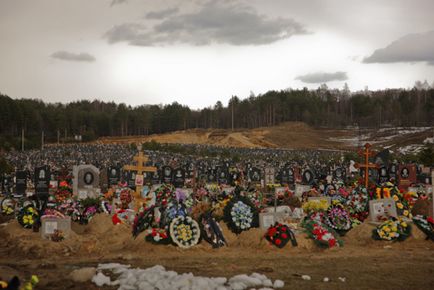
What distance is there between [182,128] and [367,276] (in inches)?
4430

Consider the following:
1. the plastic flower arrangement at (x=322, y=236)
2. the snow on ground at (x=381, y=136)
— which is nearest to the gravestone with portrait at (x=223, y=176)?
the plastic flower arrangement at (x=322, y=236)

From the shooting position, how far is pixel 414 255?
12.3m

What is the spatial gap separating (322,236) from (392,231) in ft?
7.97

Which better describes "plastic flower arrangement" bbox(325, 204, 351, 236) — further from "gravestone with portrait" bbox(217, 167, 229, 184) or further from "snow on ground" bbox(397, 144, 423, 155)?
"snow on ground" bbox(397, 144, 423, 155)

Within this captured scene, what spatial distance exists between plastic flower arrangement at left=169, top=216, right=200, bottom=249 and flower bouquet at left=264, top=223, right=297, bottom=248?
83.7 inches

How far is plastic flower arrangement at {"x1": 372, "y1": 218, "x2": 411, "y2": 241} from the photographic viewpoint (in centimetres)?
1416

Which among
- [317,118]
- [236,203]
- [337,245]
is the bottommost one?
[337,245]

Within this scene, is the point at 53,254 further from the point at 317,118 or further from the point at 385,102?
the point at 385,102

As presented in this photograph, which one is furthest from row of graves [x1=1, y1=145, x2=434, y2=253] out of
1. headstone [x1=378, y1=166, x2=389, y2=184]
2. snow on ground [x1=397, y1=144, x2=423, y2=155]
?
snow on ground [x1=397, y1=144, x2=423, y2=155]

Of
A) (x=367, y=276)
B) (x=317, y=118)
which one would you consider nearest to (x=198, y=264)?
(x=367, y=276)

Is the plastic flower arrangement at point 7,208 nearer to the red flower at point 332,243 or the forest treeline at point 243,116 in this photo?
the red flower at point 332,243

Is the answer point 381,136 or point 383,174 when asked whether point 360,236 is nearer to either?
point 383,174

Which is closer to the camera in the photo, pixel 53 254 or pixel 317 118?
pixel 53 254

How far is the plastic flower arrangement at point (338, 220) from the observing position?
1558 cm
